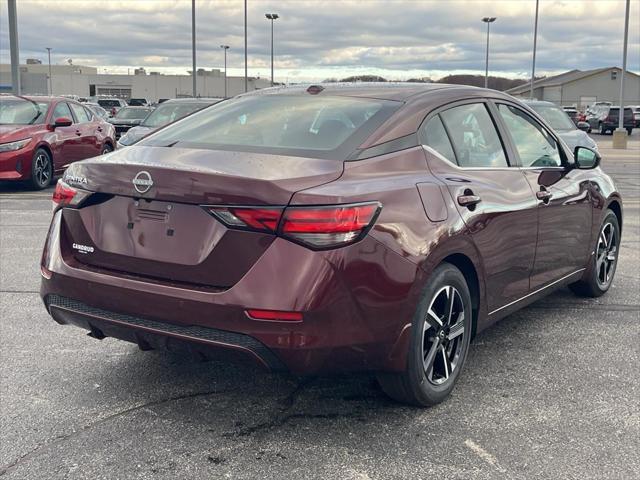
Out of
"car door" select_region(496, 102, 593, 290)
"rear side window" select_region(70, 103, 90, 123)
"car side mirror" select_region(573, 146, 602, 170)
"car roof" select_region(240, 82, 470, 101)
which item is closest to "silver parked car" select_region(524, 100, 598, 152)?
"rear side window" select_region(70, 103, 90, 123)

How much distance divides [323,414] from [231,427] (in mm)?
467

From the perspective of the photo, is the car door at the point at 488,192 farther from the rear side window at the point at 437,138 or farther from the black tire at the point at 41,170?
the black tire at the point at 41,170

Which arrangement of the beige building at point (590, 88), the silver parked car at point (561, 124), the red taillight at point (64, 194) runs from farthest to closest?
the beige building at point (590, 88), the silver parked car at point (561, 124), the red taillight at point (64, 194)

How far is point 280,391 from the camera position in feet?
13.2

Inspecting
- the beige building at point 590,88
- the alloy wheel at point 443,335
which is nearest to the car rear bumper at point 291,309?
the alloy wheel at point 443,335

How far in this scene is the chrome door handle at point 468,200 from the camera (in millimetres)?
3881

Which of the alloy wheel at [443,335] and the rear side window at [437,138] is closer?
the alloy wheel at [443,335]

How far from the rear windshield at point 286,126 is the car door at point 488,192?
0.37 meters

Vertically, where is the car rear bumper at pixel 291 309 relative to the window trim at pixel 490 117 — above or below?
below

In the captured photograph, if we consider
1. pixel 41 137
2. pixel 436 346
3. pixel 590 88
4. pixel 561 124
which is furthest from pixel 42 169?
pixel 590 88

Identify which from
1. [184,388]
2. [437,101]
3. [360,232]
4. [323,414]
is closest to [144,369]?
[184,388]

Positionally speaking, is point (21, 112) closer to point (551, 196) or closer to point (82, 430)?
point (551, 196)

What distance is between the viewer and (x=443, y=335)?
386 centimetres

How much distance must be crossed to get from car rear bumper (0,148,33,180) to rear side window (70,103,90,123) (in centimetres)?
225
